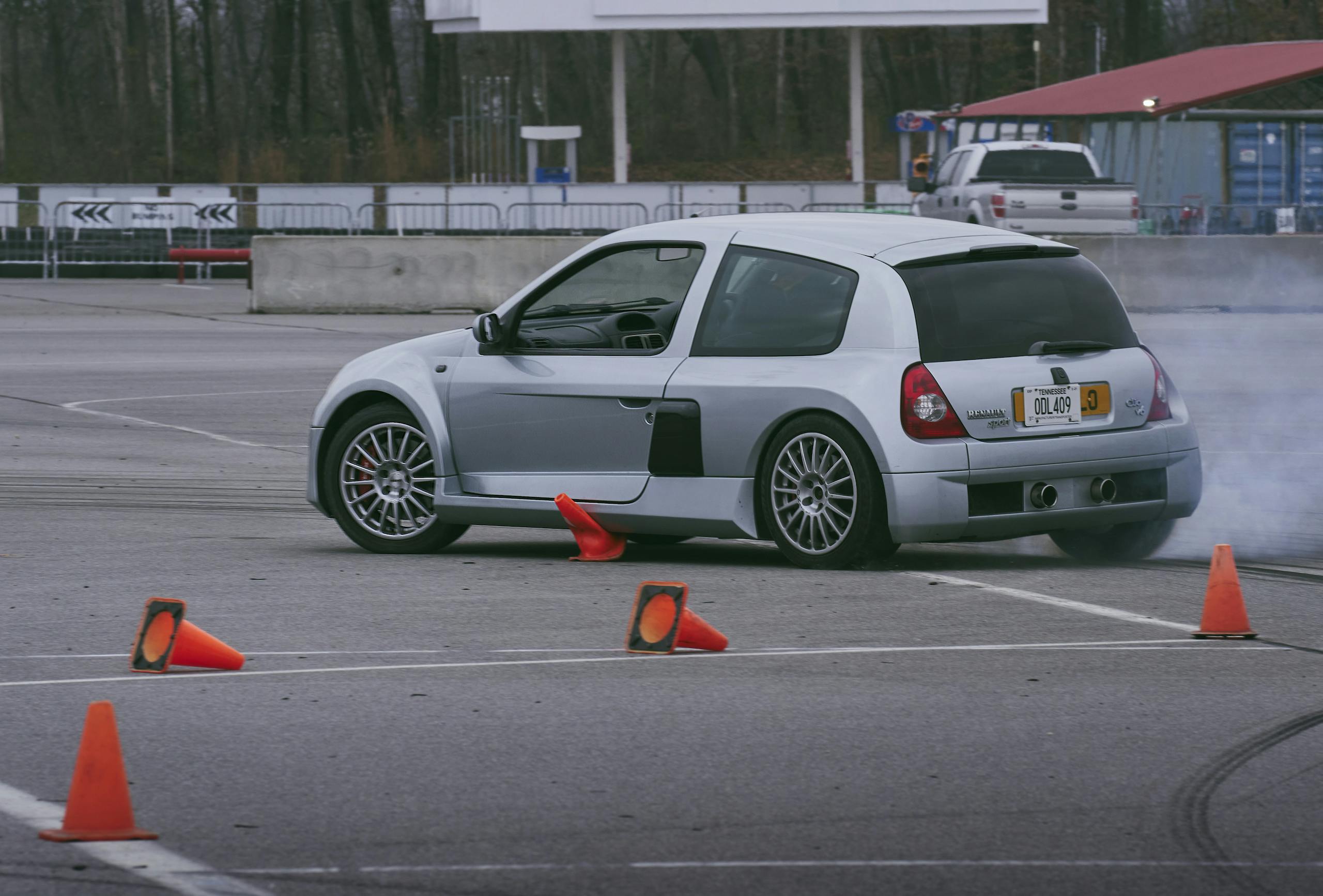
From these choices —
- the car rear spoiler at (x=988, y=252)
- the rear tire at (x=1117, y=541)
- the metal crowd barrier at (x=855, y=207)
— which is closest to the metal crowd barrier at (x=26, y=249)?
the metal crowd barrier at (x=855, y=207)

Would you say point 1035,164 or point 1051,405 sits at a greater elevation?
point 1035,164

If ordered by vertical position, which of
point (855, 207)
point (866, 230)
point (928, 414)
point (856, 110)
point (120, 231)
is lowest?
point (928, 414)

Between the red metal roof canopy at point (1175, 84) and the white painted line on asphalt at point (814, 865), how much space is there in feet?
→ 106

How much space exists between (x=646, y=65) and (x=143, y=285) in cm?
4696

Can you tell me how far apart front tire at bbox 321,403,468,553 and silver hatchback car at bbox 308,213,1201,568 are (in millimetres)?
10

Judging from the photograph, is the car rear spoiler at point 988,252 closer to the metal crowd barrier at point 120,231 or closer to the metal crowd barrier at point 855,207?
the metal crowd barrier at point 855,207

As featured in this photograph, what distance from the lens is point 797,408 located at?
8227 mm

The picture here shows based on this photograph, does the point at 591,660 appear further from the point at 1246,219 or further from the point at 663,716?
the point at 1246,219

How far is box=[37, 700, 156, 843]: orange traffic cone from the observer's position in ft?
15.0

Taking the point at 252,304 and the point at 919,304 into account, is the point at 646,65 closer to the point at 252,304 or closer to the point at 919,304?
the point at 252,304

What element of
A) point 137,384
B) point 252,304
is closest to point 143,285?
point 252,304

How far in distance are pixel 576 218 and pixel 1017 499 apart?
96.6 ft

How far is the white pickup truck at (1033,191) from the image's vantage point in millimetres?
29312

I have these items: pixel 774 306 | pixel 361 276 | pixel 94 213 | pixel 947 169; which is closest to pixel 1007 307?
pixel 774 306
